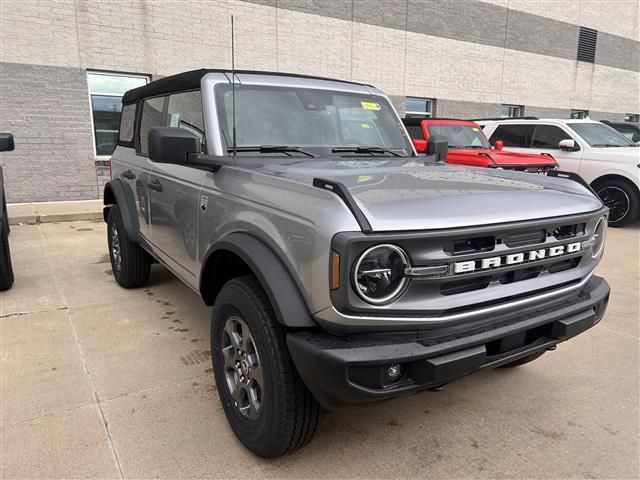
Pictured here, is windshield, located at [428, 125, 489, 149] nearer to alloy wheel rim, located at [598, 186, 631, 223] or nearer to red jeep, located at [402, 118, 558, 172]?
red jeep, located at [402, 118, 558, 172]

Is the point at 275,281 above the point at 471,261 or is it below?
below

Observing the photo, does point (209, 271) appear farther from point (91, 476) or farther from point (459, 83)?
point (459, 83)

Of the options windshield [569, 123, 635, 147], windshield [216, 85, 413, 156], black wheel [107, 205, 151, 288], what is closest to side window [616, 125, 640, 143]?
windshield [569, 123, 635, 147]

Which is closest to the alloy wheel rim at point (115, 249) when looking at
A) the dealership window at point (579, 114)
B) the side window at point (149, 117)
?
the side window at point (149, 117)

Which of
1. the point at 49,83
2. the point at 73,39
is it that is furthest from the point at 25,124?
the point at 73,39

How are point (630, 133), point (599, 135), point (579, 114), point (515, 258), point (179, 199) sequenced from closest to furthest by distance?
point (515, 258), point (179, 199), point (599, 135), point (630, 133), point (579, 114)

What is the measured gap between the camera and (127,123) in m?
4.77

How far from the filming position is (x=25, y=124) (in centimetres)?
906

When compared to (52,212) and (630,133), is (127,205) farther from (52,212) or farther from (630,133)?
(630,133)

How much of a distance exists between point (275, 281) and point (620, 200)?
29.4 feet

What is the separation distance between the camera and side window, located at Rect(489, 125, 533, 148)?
32.7 ft

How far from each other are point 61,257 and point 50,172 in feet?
14.1

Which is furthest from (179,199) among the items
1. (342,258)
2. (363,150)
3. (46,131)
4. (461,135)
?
(46,131)

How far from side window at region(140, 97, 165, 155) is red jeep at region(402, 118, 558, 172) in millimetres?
5120
